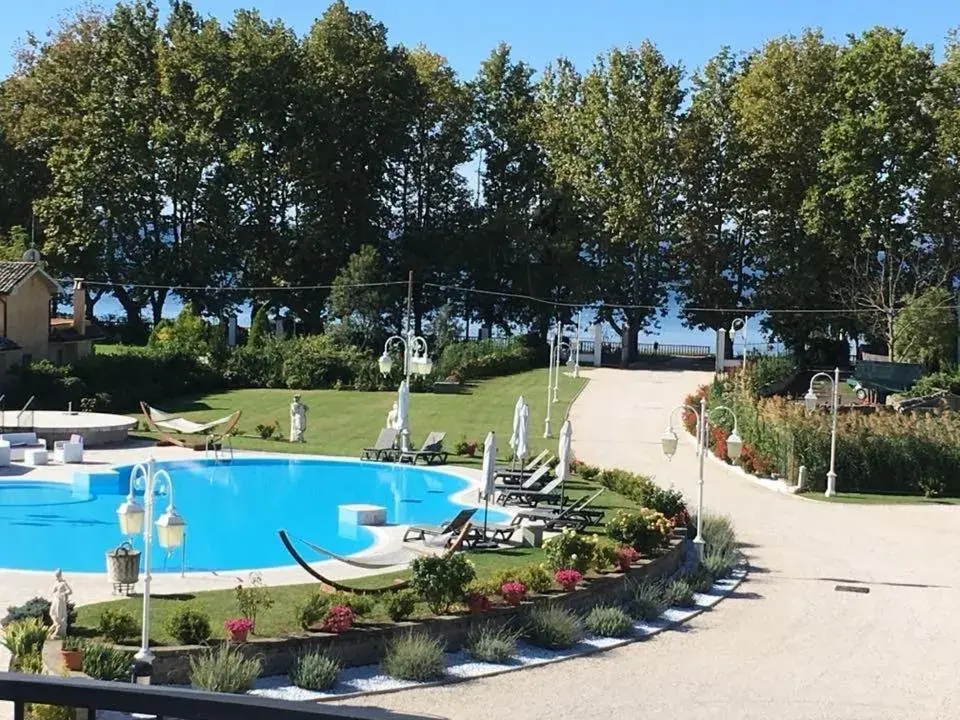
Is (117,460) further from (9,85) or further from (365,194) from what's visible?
(9,85)

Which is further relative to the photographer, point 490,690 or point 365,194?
point 365,194

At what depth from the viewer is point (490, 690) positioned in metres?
12.4

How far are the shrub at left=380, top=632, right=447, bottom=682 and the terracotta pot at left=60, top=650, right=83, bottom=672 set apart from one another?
3.26 meters

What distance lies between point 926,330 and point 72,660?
136 ft

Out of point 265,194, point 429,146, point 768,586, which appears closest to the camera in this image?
point 768,586

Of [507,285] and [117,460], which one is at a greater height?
[507,285]

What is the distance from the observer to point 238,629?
40.2ft

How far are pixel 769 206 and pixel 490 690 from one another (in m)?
45.4

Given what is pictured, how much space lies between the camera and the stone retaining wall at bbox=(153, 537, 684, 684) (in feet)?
38.9

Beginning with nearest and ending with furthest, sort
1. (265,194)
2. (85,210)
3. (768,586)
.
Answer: (768,586)
(85,210)
(265,194)

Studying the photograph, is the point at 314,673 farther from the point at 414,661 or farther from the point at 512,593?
the point at 512,593

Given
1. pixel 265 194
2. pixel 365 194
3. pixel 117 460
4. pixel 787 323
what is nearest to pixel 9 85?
pixel 265 194

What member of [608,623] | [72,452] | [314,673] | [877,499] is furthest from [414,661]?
[877,499]

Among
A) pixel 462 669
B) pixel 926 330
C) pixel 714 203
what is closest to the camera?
pixel 462 669
